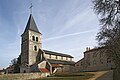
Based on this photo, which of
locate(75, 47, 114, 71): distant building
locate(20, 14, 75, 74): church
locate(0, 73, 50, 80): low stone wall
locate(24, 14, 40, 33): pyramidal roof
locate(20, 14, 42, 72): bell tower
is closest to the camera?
locate(0, 73, 50, 80): low stone wall

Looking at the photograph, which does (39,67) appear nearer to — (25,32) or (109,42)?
(25,32)

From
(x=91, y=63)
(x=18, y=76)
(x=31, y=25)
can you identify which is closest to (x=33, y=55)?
(x=31, y=25)

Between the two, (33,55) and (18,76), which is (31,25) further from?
(18,76)

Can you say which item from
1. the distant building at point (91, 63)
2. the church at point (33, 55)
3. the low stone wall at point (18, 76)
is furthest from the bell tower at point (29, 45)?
the distant building at point (91, 63)

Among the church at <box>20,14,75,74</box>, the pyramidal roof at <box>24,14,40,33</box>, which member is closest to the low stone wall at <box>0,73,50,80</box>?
the church at <box>20,14,75,74</box>

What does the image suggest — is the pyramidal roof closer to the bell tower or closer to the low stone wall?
the bell tower

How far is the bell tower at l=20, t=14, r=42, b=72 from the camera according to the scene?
52.7m

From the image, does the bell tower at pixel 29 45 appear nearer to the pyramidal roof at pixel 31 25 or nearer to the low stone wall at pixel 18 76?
the pyramidal roof at pixel 31 25

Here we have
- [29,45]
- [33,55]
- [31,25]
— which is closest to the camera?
[29,45]

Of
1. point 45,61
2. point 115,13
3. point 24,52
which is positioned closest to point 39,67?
point 45,61

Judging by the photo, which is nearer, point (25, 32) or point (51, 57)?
point (25, 32)

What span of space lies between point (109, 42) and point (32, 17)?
4765cm

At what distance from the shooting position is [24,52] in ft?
178

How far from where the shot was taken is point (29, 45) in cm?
5331
